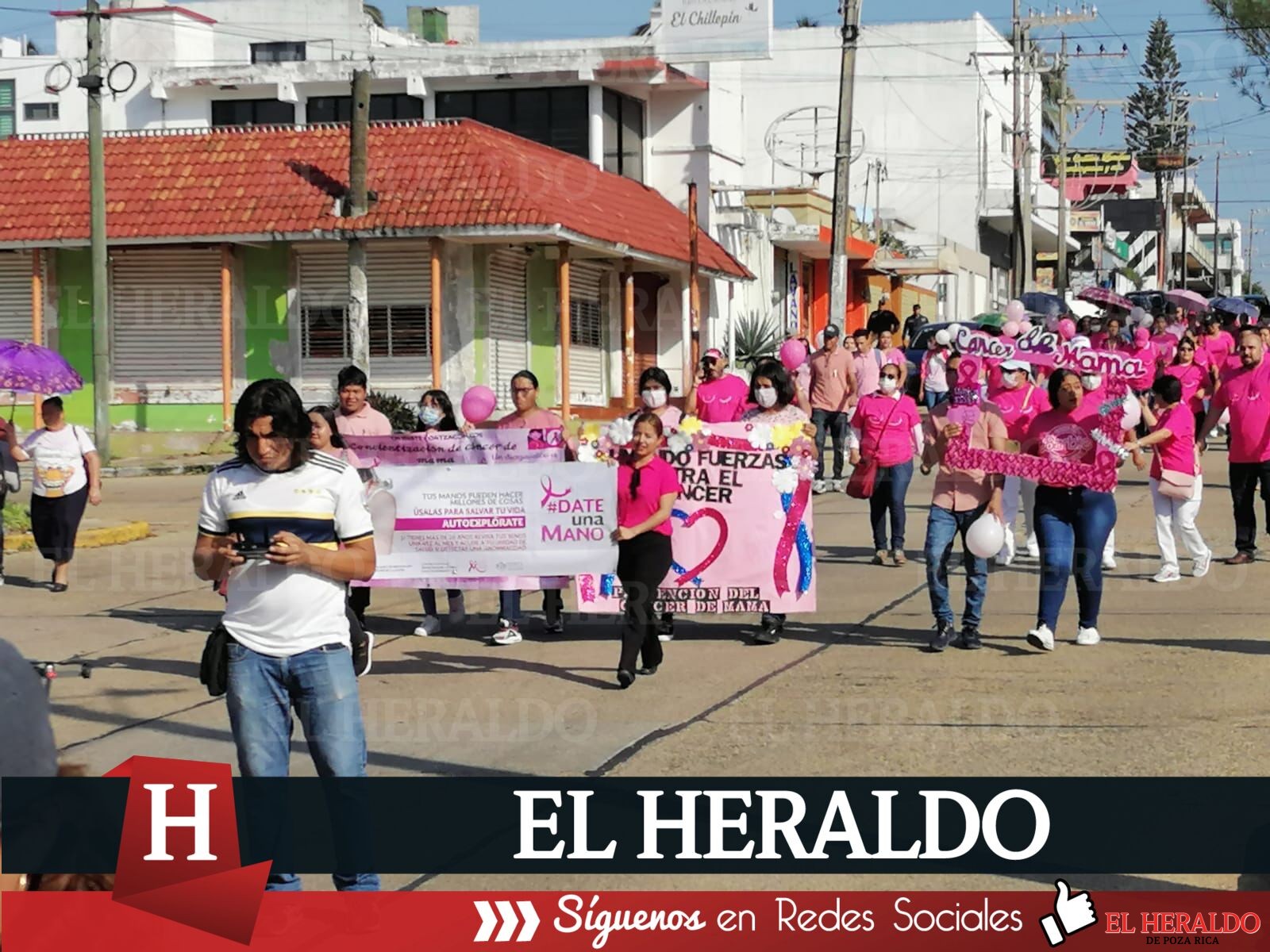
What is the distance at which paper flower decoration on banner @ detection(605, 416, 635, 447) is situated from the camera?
1088 cm

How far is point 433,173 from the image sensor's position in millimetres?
28312

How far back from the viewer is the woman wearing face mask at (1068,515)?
35.3 feet

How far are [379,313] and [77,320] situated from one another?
524cm

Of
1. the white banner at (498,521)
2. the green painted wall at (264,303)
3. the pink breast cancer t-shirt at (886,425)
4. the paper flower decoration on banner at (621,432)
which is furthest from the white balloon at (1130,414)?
the green painted wall at (264,303)

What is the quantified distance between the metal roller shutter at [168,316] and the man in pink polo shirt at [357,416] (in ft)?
60.7

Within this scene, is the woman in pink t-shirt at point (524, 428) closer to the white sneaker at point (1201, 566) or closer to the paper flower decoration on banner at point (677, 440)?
the paper flower decoration on banner at point (677, 440)

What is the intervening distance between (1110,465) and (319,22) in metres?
36.7

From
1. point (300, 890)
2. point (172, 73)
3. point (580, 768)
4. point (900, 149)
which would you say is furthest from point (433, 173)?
point (900, 149)

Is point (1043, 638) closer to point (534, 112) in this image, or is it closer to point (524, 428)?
point (524, 428)

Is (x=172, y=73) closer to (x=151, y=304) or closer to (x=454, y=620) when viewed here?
(x=151, y=304)

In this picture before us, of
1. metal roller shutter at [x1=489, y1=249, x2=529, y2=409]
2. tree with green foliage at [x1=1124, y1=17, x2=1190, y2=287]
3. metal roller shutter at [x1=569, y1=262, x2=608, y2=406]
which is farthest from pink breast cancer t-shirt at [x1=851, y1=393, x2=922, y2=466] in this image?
tree with green foliage at [x1=1124, y1=17, x2=1190, y2=287]

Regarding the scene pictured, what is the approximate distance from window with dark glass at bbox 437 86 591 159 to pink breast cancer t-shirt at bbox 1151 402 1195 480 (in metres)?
21.9

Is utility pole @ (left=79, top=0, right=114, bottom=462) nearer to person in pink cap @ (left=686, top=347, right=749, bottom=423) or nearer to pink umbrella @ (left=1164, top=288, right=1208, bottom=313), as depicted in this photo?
person in pink cap @ (left=686, top=347, right=749, bottom=423)

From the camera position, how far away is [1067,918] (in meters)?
5.36
